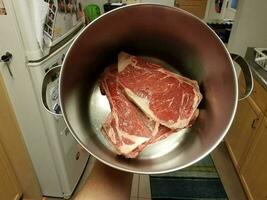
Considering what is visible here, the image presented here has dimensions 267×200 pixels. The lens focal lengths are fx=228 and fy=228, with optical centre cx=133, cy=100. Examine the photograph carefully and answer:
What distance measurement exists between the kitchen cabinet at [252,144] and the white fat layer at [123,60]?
0.94 m

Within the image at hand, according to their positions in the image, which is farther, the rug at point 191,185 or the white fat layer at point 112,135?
the rug at point 191,185

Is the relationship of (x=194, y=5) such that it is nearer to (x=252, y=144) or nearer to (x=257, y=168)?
(x=252, y=144)

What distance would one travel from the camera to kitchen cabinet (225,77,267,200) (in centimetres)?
121

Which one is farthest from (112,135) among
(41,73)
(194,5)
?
(194,5)

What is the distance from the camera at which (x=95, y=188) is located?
0.53 metres

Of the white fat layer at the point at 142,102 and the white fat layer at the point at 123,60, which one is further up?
the white fat layer at the point at 123,60

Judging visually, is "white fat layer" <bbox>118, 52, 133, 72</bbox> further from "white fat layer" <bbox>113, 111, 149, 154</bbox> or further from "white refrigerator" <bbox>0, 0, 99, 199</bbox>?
"white refrigerator" <bbox>0, 0, 99, 199</bbox>

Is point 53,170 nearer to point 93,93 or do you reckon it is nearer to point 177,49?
Answer: point 93,93

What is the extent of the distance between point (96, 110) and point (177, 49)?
266mm

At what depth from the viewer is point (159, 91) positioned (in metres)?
0.61

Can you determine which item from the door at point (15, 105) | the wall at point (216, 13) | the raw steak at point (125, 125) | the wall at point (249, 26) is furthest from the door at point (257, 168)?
the wall at point (216, 13)

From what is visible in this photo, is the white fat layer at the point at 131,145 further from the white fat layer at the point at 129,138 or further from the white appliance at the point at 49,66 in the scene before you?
the white appliance at the point at 49,66

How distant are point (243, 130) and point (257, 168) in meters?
0.26

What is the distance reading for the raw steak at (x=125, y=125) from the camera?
544mm
